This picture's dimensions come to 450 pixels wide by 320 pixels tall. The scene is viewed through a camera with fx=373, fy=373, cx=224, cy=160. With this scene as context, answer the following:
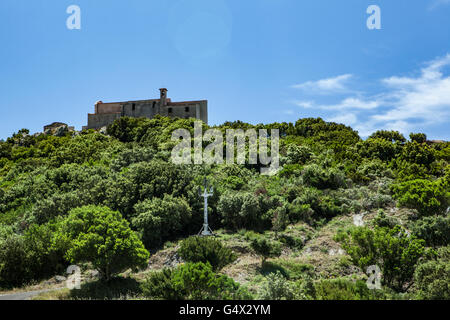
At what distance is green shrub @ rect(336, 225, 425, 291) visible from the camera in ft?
49.6

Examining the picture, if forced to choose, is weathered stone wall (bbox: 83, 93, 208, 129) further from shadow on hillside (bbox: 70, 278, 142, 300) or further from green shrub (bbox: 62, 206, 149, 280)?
shadow on hillside (bbox: 70, 278, 142, 300)

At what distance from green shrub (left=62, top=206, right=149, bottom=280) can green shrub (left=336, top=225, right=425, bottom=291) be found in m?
10.2

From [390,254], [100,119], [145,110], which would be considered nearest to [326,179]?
[390,254]

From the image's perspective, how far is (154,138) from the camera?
1879 inches

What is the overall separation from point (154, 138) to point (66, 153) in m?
10.8

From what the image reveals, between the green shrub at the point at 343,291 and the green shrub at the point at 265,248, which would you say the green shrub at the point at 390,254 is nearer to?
the green shrub at the point at 343,291

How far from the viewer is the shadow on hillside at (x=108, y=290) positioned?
16609 millimetres

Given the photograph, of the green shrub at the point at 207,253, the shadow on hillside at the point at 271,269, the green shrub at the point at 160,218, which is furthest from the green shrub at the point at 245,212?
the green shrub at the point at 207,253

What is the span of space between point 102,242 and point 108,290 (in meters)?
2.27

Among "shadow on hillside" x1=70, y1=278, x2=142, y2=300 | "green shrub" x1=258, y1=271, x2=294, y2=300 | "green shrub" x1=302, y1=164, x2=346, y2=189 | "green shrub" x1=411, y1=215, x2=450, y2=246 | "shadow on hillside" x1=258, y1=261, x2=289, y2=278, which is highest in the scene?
"green shrub" x1=302, y1=164, x2=346, y2=189

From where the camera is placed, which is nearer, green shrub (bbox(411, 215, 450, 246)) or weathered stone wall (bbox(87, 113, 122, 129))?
green shrub (bbox(411, 215, 450, 246))

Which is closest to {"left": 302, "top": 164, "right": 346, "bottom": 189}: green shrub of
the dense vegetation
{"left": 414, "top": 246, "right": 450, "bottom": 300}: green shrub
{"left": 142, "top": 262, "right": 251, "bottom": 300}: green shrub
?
the dense vegetation
